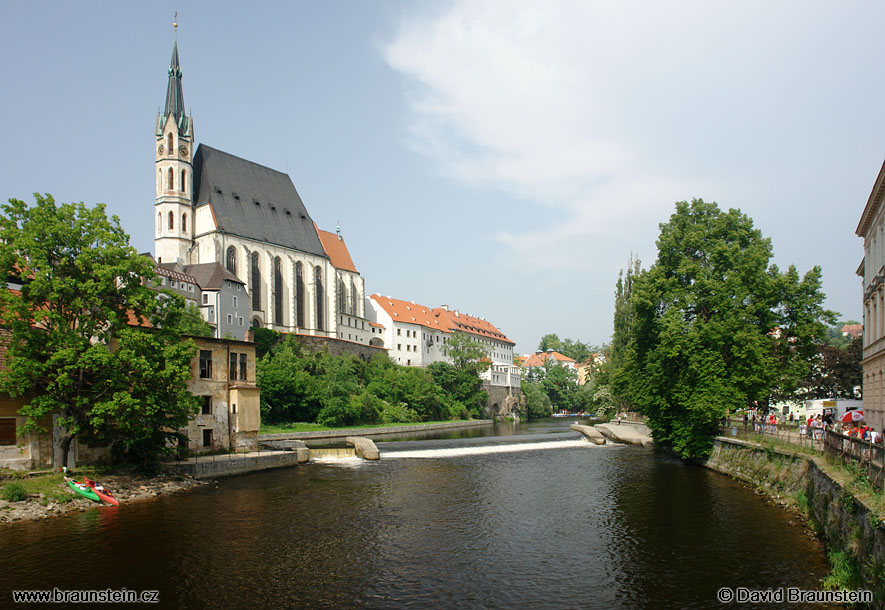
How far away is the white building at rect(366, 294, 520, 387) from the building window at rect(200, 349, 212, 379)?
64.8 metres

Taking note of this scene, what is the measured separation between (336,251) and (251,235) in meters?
21.2

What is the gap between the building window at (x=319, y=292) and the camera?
9506cm

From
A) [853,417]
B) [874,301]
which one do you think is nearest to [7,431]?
[853,417]

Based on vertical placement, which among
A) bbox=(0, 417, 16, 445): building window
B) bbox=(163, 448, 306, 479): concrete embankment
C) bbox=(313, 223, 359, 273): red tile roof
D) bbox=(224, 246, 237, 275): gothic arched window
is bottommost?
bbox=(163, 448, 306, 479): concrete embankment

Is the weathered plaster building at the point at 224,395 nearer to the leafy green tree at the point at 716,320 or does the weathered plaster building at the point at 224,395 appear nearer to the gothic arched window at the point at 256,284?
the leafy green tree at the point at 716,320

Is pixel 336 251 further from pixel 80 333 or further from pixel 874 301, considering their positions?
pixel 874 301

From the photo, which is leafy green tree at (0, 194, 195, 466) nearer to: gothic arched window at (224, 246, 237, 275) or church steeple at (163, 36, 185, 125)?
gothic arched window at (224, 246, 237, 275)

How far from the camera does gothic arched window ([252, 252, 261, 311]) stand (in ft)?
279

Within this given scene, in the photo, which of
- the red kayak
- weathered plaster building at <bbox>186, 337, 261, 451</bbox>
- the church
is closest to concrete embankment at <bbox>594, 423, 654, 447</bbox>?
weathered plaster building at <bbox>186, 337, 261, 451</bbox>

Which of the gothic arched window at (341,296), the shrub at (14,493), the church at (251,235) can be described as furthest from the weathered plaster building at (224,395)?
the gothic arched window at (341,296)

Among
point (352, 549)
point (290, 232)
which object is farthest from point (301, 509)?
point (290, 232)

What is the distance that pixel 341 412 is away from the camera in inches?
2468

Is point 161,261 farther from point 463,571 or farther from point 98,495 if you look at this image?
point 463,571

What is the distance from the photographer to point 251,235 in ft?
288
